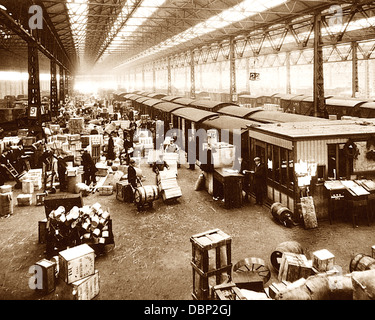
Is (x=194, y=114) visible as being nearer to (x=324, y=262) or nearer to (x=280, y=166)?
(x=280, y=166)

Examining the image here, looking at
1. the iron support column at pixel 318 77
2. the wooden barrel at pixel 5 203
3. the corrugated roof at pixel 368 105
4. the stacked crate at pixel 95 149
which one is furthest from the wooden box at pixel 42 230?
the corrugated roof at pixel 368 105

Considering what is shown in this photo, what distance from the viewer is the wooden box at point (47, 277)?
22.3 ft

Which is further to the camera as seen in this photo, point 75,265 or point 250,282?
point 75,265

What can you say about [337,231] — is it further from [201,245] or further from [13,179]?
[13,179]

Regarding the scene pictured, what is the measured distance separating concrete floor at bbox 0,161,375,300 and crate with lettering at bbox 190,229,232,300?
0.66 m

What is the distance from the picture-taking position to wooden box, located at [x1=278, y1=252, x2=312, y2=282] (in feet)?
21.5

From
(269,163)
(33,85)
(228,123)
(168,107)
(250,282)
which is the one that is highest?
(33,85)

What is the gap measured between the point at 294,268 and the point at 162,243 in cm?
361

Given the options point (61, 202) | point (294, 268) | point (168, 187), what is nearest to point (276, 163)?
point (168, 187)

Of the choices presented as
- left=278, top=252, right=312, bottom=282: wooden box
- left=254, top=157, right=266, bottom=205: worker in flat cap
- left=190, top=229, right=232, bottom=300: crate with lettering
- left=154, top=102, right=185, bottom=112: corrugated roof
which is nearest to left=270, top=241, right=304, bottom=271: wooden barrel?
left=278, top=252, right=312, bottom=282: wooden box

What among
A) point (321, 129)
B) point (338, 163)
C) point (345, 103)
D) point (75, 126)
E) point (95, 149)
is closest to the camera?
point (338, 163)

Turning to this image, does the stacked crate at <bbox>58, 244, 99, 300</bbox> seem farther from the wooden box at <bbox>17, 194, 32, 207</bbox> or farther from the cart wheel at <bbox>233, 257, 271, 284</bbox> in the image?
the wooden box at <bbox>17, 194, 32, 207</bbox>

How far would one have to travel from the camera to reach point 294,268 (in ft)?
21.7

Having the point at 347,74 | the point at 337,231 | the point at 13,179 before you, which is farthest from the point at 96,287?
the point at 347,74
